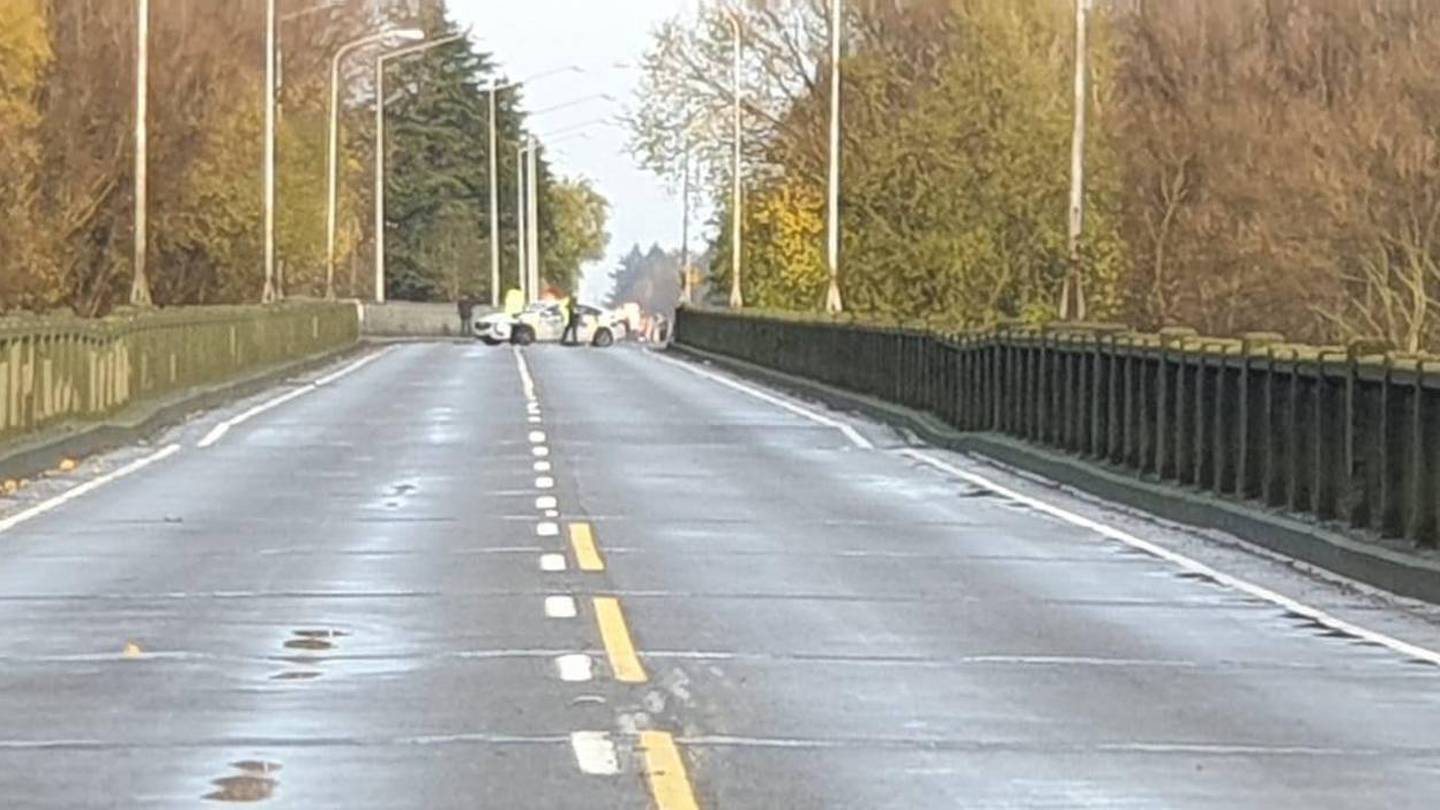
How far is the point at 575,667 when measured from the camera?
1549 centimetres

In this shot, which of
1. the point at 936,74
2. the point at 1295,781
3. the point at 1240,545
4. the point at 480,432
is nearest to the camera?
the point at 1295,781

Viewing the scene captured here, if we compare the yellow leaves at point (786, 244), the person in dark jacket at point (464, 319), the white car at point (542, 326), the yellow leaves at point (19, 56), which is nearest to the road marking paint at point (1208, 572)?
the yellow leaves at point (19, 56)

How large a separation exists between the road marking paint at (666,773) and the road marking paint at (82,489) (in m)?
12.3

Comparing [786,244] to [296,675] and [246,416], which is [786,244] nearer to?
[246,416]

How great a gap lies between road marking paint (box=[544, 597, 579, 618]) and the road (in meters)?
0.04

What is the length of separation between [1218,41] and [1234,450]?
156 ft

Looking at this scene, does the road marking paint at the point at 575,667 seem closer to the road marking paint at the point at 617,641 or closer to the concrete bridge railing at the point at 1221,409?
the road marking paint at the point at 617,641

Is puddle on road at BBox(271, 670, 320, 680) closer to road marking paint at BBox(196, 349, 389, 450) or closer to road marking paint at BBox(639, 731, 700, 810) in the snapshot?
road marking paint at BBox(639, 731, 700, 810)

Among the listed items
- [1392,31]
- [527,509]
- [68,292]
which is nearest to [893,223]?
[1392,31]

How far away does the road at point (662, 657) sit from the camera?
480 inches

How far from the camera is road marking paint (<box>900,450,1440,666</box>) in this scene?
17.6 meters

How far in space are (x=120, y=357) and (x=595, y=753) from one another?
93.4 feet

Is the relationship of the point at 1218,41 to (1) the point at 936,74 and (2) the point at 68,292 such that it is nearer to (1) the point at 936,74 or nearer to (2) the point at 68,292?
(1) the point at 936,74

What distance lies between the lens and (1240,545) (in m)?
24.2
